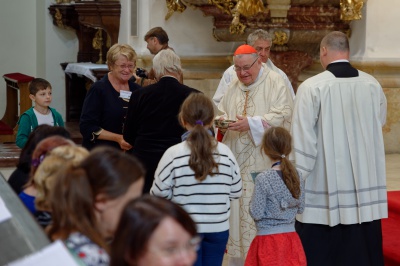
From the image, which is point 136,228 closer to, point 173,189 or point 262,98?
point 173,189

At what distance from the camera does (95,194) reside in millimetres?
2752

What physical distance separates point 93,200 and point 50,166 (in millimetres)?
469

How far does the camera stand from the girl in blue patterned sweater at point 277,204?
5.20 metres

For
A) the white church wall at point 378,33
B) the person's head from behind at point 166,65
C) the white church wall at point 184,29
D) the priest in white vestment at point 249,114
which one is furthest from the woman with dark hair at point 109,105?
the white church wall at point 378,33

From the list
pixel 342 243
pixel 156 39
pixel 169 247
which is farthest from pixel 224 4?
pixel 169 247

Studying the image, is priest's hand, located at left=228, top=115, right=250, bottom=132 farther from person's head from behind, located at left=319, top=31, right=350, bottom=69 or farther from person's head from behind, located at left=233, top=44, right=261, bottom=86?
person's head from behind, located at left=319, top=31, right=350, bottom=69

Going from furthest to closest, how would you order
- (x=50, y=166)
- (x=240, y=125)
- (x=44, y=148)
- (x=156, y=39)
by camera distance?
(x=156, y=39)
(x=240, y=125)
(x=44, y=148)
(x=50, y=166)

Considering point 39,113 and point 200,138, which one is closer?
point 200,138

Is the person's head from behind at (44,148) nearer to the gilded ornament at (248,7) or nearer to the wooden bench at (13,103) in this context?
the gilded ornament at (248,7)

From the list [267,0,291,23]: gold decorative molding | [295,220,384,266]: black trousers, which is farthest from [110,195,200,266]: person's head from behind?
[267,0,291,23]: gold decorative molding

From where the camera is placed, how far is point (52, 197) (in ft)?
8.88

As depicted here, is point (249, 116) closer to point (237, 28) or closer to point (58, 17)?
point (237, 28)

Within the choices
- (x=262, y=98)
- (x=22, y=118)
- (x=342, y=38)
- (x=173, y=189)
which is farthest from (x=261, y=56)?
(x=173, y=189)

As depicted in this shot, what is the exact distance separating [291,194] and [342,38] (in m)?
1.31
